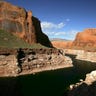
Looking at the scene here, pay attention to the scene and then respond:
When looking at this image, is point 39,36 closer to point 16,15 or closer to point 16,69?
point 16,15

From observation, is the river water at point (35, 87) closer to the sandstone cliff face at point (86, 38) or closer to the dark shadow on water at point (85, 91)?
the dark shadow on water at point (85, 91)

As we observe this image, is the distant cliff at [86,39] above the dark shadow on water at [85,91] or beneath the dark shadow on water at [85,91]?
above

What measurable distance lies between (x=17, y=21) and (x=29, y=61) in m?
25.5

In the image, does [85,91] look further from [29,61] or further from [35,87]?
[29,61]

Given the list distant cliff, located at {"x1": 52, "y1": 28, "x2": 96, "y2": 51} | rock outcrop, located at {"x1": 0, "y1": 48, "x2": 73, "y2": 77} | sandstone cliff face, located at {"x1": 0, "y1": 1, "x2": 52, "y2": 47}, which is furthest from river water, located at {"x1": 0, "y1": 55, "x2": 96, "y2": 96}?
distant cliff, located at {"x1": 52, "y1": 28, "x2": 96, "y2": 51}

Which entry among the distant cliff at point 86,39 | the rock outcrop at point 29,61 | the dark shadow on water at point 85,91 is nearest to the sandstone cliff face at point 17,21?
the rock outcrop at point 29,61

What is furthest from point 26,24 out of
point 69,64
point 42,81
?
point 42,81

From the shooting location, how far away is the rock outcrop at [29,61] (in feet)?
173

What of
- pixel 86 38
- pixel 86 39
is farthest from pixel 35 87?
pixel 86 38

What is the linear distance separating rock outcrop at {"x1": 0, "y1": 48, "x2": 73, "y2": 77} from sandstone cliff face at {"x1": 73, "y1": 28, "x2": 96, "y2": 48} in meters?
83.0

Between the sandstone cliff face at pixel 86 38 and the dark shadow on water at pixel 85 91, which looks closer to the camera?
the dark shadow on water at pixel 85 91

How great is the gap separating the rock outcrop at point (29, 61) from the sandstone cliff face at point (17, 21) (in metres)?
16.6

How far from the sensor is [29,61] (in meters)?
60.3

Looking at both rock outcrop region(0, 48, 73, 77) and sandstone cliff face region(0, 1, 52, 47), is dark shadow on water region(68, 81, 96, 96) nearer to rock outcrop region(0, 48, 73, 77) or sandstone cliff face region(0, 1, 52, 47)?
rock outcrop region(0, 48, 73, 77)
